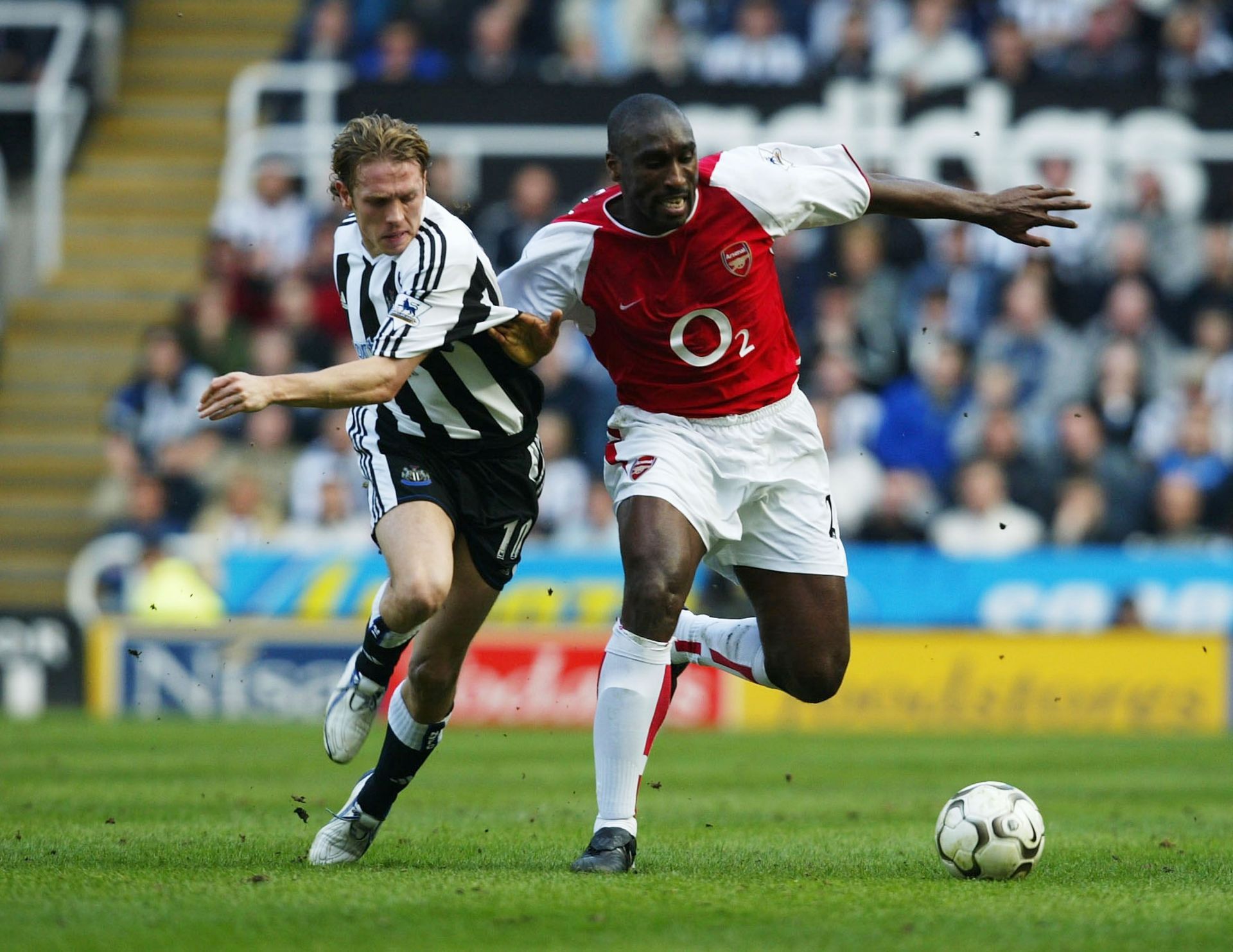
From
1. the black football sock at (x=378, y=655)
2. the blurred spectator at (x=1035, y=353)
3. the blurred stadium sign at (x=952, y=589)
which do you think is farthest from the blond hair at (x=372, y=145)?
the blurred spectator at (x=1035, y=353)

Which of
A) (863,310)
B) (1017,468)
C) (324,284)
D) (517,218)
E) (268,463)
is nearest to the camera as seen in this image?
(1017,468)

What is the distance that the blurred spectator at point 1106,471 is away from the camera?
14633mm

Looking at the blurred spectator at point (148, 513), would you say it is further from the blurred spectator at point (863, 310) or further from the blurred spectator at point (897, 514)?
the blurred spectator at point (897, 514)

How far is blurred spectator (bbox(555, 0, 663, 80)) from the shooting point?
18.2 meters

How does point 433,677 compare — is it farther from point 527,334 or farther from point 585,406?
point 585,406

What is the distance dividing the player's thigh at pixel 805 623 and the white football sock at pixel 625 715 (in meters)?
0.68

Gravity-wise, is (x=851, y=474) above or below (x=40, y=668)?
above

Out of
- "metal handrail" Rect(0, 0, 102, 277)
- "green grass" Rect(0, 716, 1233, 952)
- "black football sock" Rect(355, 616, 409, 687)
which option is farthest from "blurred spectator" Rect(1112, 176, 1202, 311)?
"black football sock" Rect(355, 616, 409, 687)

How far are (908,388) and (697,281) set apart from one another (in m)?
9.08

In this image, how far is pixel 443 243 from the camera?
6.14 meters

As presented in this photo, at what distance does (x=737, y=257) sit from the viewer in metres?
6.25

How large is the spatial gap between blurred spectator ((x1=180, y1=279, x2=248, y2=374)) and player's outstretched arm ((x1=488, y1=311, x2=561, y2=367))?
384 inches

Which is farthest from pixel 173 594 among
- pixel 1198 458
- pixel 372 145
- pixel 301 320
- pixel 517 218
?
pixel 372 145

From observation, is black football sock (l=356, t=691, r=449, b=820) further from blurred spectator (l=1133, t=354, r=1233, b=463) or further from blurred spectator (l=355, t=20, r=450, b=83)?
blurred spectator (l=355, t=20, r=450, b=83)
